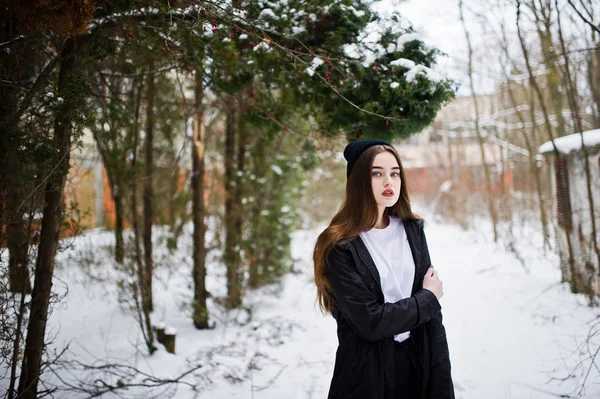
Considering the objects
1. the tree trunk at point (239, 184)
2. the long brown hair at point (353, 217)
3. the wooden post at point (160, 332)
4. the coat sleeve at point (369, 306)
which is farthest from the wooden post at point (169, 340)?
the coat sleeve at point (369, 306)

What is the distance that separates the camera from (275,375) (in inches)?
186

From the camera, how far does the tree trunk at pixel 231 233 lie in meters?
7.40

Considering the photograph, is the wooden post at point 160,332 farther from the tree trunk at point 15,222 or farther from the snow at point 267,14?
the snow at point 267,14

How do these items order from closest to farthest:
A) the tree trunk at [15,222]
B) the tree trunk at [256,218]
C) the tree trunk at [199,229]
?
1. the tree trunk at [15,222]
2. the tree trunk at [199,229]
3. the tree trunk at [256,218]

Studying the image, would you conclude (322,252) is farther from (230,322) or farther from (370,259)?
(230,322)

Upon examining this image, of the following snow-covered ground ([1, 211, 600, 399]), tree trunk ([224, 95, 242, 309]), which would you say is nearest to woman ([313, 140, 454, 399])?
snow-covered ground ([1, 211, 600, 399])

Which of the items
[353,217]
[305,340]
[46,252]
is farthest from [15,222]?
[305,340]

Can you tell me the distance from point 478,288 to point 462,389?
155 inches

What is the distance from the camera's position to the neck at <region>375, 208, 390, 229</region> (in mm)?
2287

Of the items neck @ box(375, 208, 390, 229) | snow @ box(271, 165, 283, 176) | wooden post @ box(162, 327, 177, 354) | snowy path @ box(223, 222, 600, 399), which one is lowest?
snowy path @ box(223, 222, 600, 399)

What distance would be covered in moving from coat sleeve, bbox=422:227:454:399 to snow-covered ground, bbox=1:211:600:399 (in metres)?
2.13

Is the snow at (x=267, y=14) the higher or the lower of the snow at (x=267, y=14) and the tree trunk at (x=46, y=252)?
the higher

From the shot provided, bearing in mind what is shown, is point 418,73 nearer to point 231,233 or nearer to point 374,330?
point 374,330

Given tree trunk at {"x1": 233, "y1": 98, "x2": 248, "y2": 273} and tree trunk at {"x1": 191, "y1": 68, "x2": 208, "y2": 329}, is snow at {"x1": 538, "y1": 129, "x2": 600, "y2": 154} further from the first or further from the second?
tree trunk at {"x1": 191, "y1": 68, "x2": 208, "y2": 329}
